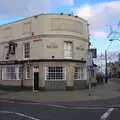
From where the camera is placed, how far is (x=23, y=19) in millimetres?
45812

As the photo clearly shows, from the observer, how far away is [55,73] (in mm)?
42594

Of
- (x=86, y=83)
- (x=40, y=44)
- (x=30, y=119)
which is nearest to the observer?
(x=30, y=119)

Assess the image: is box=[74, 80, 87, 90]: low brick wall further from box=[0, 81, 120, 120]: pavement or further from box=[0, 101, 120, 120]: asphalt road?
box=[0, 101, 120, 120]: asphalt road

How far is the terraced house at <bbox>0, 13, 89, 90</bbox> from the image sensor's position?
42.3 meters

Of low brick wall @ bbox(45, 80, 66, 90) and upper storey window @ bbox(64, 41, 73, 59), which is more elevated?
upper storey window @ bbox(64, 41, 73, 59)

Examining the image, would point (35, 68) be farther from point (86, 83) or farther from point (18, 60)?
point (86, 83)

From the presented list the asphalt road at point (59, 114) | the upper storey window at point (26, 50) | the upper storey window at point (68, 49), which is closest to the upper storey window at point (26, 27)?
the upper storey window at point (26, 50)

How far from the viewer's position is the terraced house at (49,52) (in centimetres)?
4231

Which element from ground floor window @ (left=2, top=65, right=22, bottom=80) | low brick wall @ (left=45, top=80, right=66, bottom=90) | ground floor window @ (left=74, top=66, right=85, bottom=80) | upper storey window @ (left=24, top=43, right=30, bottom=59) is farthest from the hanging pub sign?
ground floor window @ (left=74, top=66, right=85, bottom=80)

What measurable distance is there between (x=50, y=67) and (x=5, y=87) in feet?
26.5

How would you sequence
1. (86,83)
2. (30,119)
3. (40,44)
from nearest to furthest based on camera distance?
(30,119)
(40,44)
(86,83)

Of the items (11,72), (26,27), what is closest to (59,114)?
(26,27)

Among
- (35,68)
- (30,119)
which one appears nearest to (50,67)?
(35,68)

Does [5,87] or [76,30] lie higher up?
[76,30]
